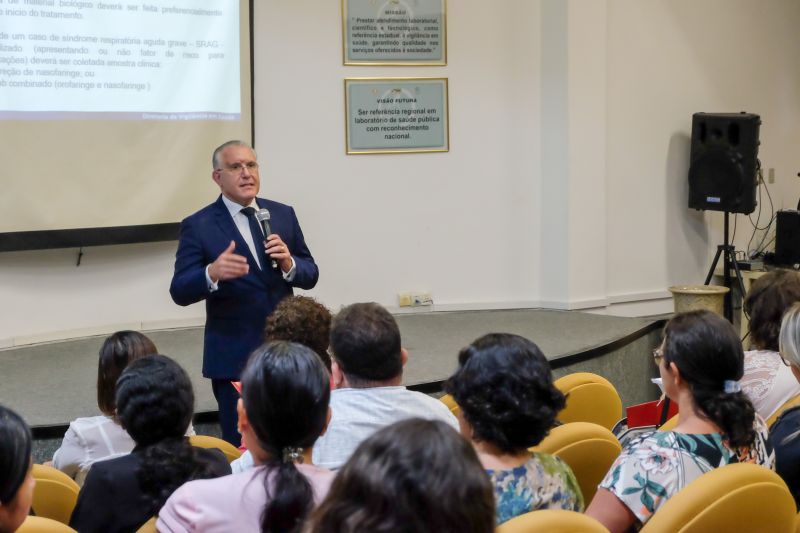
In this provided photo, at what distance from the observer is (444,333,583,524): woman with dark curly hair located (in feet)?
6.00

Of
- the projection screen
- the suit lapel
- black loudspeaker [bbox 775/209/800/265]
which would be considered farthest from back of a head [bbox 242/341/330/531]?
black loudspeaker [bbox 775/209/800/265]

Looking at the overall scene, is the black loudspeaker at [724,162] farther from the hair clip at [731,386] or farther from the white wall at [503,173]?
the hair clip at [731,386]

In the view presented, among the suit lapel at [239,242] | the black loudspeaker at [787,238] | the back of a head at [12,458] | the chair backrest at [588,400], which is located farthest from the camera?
the black loudspeaker at [787,238]

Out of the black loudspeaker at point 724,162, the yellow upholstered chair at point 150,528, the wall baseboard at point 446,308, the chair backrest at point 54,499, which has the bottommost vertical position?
the wall baseboard at point 446,308

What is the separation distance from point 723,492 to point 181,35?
4.28 meters

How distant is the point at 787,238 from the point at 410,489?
6232 millimetres

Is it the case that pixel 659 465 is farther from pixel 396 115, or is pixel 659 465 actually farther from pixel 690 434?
pixel 396 115

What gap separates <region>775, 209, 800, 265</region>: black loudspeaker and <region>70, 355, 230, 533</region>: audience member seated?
18.0 feet

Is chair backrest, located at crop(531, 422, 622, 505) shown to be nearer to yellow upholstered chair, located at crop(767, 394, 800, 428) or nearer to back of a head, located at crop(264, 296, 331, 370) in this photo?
yellow upholstered chair, located at crop(767, 394, 800, 428)

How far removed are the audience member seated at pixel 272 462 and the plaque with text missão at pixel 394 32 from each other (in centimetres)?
424

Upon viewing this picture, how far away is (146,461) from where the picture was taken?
1.97 metres

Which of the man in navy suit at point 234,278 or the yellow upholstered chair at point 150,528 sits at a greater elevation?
the man in navy suit at point 234,278

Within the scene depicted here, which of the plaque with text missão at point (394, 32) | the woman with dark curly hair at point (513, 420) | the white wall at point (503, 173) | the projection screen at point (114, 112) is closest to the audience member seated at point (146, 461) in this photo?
the woman with dark curly hair at point (513, 420)

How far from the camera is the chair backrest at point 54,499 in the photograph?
2150 mm
